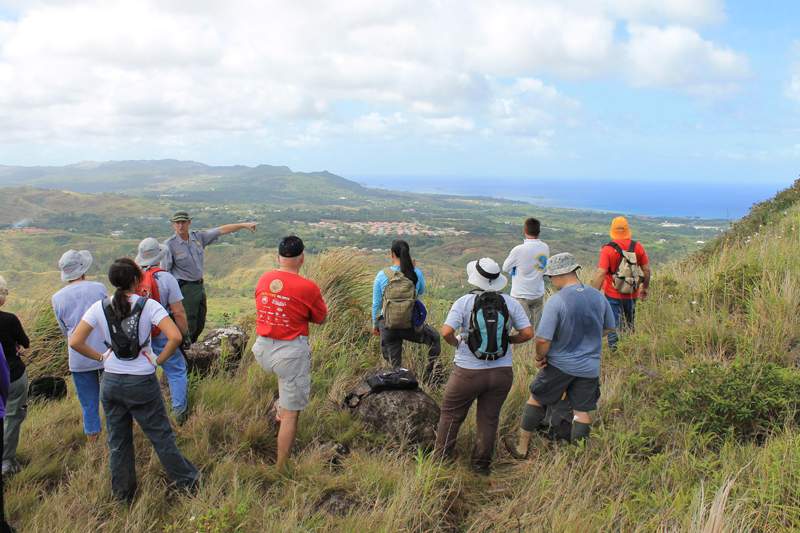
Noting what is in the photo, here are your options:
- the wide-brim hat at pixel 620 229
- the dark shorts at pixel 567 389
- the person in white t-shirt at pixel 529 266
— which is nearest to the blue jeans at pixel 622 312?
the wide-brim hat at pixel 620 229

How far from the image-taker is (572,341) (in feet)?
12.3

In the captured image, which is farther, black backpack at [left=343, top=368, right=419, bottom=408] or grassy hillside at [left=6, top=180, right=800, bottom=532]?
black backpack at [left=343, top=368, right=419, bottom=408]

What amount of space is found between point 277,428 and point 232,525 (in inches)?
57.7

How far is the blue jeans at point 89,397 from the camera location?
4.00 m

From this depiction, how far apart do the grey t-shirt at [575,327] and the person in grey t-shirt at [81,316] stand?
3425 mm

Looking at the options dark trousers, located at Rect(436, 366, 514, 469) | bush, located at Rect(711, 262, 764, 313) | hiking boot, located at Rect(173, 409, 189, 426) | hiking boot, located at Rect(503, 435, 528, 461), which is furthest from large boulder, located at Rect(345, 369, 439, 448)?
bush, located at Rect(711, 262, 764, 313)

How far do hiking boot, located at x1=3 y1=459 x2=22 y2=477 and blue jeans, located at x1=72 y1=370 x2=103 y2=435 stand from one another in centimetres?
47

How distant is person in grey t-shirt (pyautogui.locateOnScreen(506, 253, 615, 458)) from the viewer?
3.71 m

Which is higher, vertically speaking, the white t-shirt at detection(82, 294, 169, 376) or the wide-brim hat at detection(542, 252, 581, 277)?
the wide-brim hat at detection(542, 252, 581, 277)

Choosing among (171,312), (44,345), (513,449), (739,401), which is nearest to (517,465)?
(513,449)

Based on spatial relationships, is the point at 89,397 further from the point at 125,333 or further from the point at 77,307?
the point at 125,333

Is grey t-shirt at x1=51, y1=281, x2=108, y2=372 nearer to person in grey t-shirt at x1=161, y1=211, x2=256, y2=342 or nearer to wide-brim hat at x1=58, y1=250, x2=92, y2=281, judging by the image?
wide-brim hat at x1=58, y1=250, x2=92, y2=281

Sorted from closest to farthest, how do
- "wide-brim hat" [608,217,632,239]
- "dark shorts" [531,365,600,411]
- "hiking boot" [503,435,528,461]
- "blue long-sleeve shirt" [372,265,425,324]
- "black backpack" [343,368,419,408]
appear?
1. "dark shorts" [531,365,600,411]
2. "hiking boot" [503,435,528,461]
3. "black backpack" [343,368,419,408]
4. "blue long-sleeve shirt" [372,265,425,324]
5. "wide-brim hat" [608,217,632,239]

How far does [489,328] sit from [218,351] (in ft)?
10.8
